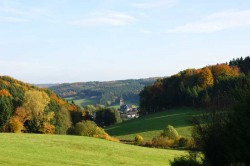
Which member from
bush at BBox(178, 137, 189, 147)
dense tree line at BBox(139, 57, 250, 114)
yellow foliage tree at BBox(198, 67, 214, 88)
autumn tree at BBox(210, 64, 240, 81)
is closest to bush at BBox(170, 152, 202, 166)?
bush at BBox(178, 137, 189, 147)

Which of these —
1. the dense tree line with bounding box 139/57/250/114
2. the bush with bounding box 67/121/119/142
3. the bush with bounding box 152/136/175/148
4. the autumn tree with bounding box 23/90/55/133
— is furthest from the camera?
the dense tree line with bounding box 139/57/250/114

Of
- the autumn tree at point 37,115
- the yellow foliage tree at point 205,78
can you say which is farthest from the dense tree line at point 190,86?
the autumn tree at point 37,115

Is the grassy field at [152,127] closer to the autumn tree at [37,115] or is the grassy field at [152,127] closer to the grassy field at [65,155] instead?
the autumn tree at [37,115]

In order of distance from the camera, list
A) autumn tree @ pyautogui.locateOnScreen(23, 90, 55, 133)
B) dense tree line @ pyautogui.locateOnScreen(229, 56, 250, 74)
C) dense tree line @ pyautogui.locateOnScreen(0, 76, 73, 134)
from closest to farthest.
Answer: dense tree line @ pyautogui.locateOnScreen(0, 76, 73, 134) → autumn tree @ pyautogui.locateOnScreen(23, 90, 55, 133) → dense tree line @ pyautogui.locateOnScreen(229, 56, 250, 74)

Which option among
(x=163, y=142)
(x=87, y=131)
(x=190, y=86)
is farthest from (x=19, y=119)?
(x=190, y=86)

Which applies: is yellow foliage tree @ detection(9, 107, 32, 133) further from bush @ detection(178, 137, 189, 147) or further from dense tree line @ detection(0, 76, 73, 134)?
bush @ detection(178, 137, 189, 147)

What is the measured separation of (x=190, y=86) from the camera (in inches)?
4924

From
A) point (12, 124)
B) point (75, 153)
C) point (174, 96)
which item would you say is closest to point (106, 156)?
point (75, 153)

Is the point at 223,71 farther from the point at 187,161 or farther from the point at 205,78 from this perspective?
the point at 187,161

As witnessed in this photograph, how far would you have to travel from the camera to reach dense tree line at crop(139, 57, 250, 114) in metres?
115

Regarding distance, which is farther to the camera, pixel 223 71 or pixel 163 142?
pixel 223 71

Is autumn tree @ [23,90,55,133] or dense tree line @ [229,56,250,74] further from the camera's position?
dense tree line @ [229,56,250,74]

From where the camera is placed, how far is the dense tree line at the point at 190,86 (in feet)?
376

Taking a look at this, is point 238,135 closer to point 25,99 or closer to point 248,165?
point 248,165
